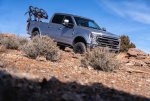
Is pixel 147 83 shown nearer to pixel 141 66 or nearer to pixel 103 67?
pixel 103 67

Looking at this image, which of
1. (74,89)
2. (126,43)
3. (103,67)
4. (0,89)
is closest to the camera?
(0,89)

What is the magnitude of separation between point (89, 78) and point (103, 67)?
2557mm

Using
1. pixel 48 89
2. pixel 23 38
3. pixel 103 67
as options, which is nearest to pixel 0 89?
pixel 48 89

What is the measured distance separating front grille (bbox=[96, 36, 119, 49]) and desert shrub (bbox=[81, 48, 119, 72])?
3.30m

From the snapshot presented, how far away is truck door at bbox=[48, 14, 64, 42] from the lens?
735 inches

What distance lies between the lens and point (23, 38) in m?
20.3

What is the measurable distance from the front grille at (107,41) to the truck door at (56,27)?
2.57 metres

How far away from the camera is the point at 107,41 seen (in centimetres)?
1695

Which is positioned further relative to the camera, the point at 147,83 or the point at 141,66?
the point at 141,66

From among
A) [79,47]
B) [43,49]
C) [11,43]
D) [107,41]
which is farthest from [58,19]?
[43,49]

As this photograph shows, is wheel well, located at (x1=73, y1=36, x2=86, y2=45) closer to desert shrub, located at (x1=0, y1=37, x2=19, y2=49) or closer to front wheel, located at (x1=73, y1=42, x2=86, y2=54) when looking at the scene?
front wheel, located at (x1=73, y1=42, x2=86, y2=54)

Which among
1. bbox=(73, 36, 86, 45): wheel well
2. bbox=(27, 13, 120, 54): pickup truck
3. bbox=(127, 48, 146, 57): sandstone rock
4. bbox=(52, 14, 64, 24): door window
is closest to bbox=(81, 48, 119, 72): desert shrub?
bbox=(27, 13, 120, 54): pickup truck

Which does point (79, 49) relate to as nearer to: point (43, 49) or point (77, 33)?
point (77, 33)

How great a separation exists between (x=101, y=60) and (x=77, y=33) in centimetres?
477
